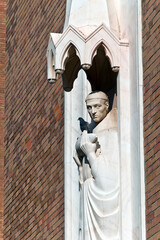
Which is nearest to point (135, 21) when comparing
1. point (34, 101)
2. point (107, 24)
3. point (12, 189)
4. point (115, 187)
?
point (107, 24)

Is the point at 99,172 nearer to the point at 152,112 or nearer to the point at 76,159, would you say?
the point at 76,159

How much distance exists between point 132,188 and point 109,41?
1442mm

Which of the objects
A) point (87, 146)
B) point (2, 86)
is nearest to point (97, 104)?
point (87, 146)

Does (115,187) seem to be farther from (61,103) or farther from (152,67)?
(61,103)

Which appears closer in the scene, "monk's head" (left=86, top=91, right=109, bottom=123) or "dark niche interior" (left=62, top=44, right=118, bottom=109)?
"monk's head" (left=86, top=91, right=109, bottom=123)

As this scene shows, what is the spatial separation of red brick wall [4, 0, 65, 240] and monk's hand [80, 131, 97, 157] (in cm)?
281

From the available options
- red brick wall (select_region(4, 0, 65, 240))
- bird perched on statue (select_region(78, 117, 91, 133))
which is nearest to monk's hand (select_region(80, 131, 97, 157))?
bird perched on statue (select_region(78, 117, 91, 133))

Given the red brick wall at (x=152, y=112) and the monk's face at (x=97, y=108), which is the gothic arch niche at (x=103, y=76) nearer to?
the monk's face at (x=97, y=108)

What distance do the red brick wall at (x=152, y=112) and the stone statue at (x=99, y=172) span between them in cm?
39

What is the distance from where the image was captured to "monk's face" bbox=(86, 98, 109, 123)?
9.40 meters

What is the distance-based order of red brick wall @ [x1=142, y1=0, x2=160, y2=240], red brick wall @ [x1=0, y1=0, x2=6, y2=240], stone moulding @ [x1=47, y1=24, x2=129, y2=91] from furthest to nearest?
red brick wall @ [x1=0, y1=0, x2=6, y2=240]
stone moulding @ [x1=47, y1=24, x2=129, y2=91]
red brick wall @ [x1=142, y1=0, x2=160, y2=240]

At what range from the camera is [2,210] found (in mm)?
15641

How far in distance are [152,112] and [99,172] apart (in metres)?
0.78

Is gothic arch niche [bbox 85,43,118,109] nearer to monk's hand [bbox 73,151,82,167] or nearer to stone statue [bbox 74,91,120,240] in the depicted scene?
stone statue [bbox 74,91,120,240]
